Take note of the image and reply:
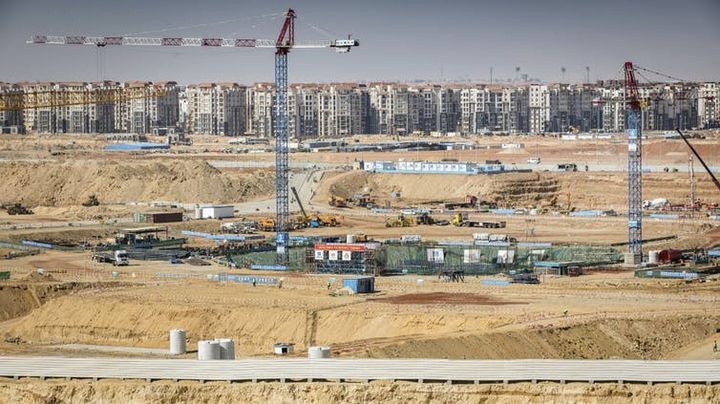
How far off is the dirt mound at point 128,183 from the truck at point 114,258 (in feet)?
119

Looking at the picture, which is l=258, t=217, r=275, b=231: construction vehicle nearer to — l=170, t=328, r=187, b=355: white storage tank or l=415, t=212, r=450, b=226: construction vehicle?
l=415, t=212, r=450, b=226: construction vehicle

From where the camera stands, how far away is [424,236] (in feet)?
287

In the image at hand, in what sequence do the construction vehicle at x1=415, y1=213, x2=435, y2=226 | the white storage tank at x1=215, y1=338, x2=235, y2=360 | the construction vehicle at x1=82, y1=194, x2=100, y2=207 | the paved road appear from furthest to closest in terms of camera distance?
the construction vehicle at x1=82, y1=194, x2=100, y2=207 < the construction vehicle at x1=415, y1=213, x2=435, y2=226 < the white storage tank at x1=215, y1=338, x2=235, y2=360 < the paved road

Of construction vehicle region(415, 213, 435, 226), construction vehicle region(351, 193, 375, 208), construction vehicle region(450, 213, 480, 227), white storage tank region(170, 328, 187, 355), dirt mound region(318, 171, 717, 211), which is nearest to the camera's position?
white storage tank region(170, 328, 187, 355)

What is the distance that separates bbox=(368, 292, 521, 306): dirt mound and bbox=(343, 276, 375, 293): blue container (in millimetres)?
2174

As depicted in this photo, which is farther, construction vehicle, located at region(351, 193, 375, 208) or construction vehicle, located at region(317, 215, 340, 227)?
construction vehicle, located at region(351, 193, 375, 208)

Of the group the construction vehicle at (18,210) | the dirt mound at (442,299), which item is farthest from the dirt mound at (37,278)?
the construction vehicle at (18,210)

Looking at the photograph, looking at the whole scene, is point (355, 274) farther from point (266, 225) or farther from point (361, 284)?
point (266, 225)

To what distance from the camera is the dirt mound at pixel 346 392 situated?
109 feet

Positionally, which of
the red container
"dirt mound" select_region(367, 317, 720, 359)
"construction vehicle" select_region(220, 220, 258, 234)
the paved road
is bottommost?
"dirt mound" select_region(367, 317, 720, 359)

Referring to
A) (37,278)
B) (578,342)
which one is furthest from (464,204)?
(578,342)

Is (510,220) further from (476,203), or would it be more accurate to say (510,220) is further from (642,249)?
(642,249)

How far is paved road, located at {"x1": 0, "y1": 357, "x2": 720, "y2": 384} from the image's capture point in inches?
1325

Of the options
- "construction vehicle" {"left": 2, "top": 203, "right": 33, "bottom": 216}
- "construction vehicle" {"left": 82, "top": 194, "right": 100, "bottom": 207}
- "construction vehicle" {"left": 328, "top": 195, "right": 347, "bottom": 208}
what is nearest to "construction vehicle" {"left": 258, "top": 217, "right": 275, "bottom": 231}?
"construction vehicle" {"left": 328, "top": 195, "right": 347, "bottom": 208}
